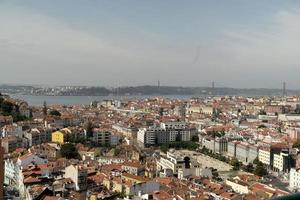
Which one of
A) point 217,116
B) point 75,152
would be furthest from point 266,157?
point 217,116

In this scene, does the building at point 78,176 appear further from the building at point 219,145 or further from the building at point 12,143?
the building at point 219,145

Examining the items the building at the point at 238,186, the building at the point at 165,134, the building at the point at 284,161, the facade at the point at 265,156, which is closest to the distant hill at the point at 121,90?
the building at the point at 165,134

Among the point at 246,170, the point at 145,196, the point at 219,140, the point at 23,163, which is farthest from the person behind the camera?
the point at 219,140

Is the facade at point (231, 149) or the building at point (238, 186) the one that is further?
the facade at point (231, 149)

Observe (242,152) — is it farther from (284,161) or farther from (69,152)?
(69,152)

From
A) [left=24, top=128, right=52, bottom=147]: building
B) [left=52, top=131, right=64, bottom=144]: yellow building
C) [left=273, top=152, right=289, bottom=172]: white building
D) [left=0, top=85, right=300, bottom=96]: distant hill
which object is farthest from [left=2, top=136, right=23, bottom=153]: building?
[left=0, top=85, right=300, bottom=96]: distant hill

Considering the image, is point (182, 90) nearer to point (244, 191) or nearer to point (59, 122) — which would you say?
point (59, 122)

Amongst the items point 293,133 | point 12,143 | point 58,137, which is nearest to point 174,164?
point 12,143

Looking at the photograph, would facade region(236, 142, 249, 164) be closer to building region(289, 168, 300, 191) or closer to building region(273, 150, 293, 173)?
building region(273, 150, 293, 173)
